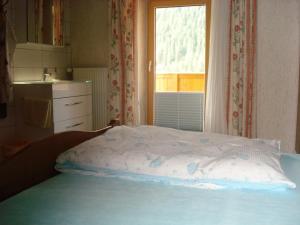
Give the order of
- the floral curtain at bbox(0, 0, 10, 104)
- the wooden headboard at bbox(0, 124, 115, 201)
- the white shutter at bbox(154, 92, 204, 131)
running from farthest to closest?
the white shutter at bbox(154, 92, 204, 131), the floral curtain at bbox(0, 0, 10, 104), the wooden headboard at bbox(0, 124, 115, 201)

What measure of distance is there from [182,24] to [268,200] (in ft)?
11.2

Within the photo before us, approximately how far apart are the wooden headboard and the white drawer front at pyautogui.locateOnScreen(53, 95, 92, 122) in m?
1.78

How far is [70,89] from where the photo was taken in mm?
3775

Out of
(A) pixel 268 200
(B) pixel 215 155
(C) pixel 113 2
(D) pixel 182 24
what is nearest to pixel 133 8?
(C) pixel 113 2

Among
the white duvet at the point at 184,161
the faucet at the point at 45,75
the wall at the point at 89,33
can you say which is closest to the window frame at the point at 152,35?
the wall at the point at 89,33

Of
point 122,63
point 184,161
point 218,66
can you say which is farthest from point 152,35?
point 184,161

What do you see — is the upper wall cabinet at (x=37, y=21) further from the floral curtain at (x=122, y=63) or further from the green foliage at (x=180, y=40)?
the green foliage at (x=180, y=40)

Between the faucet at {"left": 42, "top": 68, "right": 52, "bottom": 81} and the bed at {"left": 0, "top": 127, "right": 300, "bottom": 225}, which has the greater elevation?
the faucet at {"left": 42, "top": 68, "right": 52, "bottom": 81}

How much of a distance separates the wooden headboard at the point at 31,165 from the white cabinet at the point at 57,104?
178 cm

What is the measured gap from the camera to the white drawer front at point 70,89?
355cm

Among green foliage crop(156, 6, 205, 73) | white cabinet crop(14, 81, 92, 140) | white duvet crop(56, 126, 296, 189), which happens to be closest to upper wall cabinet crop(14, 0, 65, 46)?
white cabinet crop(14, 81, 92, 140)

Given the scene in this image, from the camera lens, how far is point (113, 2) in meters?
4.34

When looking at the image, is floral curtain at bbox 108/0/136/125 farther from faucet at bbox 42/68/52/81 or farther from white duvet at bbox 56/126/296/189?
white duvet at bbox 56/126/296/189

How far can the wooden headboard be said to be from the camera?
136 cm
